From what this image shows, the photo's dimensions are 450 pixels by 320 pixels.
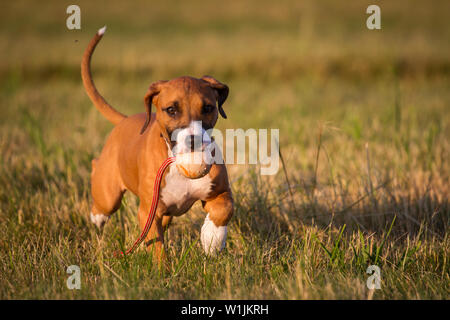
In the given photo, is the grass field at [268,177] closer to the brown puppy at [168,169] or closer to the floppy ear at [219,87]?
the brown puppy at [168,169]

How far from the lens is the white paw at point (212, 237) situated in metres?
3.45

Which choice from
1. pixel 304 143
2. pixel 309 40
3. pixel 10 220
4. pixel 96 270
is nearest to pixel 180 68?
pixel 309 40

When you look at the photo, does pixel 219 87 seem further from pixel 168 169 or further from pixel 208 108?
pixel 168 169

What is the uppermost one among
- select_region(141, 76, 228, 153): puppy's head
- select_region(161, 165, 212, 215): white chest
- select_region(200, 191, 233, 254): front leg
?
select_region(141, 76, 228, 153): puppy's head

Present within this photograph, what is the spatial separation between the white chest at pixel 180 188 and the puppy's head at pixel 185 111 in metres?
0.28

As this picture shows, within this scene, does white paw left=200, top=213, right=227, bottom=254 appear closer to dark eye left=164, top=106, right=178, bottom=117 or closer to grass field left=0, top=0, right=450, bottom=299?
grass field left=0, top=0, right=450, bottom=299

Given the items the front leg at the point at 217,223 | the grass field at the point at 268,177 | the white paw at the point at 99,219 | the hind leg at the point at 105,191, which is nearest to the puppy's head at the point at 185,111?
the front leg at the point at 217,223

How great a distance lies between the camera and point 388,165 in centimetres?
544

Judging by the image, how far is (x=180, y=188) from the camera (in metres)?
3.42

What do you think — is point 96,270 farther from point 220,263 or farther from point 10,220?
point 10,220

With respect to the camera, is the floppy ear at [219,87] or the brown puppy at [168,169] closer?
the brown puppy at [168,169]

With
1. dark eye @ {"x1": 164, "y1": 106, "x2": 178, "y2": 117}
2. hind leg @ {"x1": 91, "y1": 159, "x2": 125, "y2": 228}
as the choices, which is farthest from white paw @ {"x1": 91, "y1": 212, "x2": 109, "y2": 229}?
dark eye @ {"x1": 164, "y1": 106, "x2": 178, "y2": 117}

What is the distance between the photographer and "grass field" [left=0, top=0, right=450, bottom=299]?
129 inches

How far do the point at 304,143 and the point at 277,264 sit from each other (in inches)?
139
